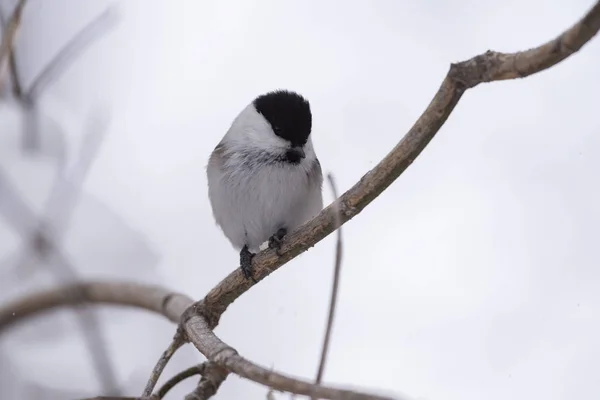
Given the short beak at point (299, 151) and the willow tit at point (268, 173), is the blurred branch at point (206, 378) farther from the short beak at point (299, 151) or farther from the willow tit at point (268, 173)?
the short beak at point (299, 151)

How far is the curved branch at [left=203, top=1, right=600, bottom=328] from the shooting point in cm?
122

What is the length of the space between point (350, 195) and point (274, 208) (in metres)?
0.74

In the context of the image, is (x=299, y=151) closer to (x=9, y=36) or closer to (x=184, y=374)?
(x=184, y=374)

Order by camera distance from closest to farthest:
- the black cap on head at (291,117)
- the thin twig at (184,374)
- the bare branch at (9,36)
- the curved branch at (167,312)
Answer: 1. the curved branch at (167,312)
2. the bare branch at (9,36)
3. the thin twig at (184,374)
4. the black cap on head at (291,117)

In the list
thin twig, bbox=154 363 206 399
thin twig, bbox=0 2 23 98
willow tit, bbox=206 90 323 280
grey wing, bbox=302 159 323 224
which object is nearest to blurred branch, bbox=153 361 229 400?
thin twig, bbox=154 363 206 399

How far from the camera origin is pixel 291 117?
91.0 inches

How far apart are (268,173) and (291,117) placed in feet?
0.62

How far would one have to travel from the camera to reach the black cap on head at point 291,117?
2.31 meters

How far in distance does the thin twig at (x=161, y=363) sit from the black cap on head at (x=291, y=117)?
69cm

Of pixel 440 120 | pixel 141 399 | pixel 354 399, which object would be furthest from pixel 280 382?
pixel 440 120

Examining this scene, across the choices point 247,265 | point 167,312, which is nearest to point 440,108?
point 247,265

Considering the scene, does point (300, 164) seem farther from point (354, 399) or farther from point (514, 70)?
point (354, 399)

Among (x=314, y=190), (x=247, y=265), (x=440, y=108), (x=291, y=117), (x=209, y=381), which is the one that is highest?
(x=291, y=117)

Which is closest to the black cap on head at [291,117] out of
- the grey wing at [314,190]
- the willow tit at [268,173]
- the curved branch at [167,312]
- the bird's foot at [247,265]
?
the willow tit at [268,173]
